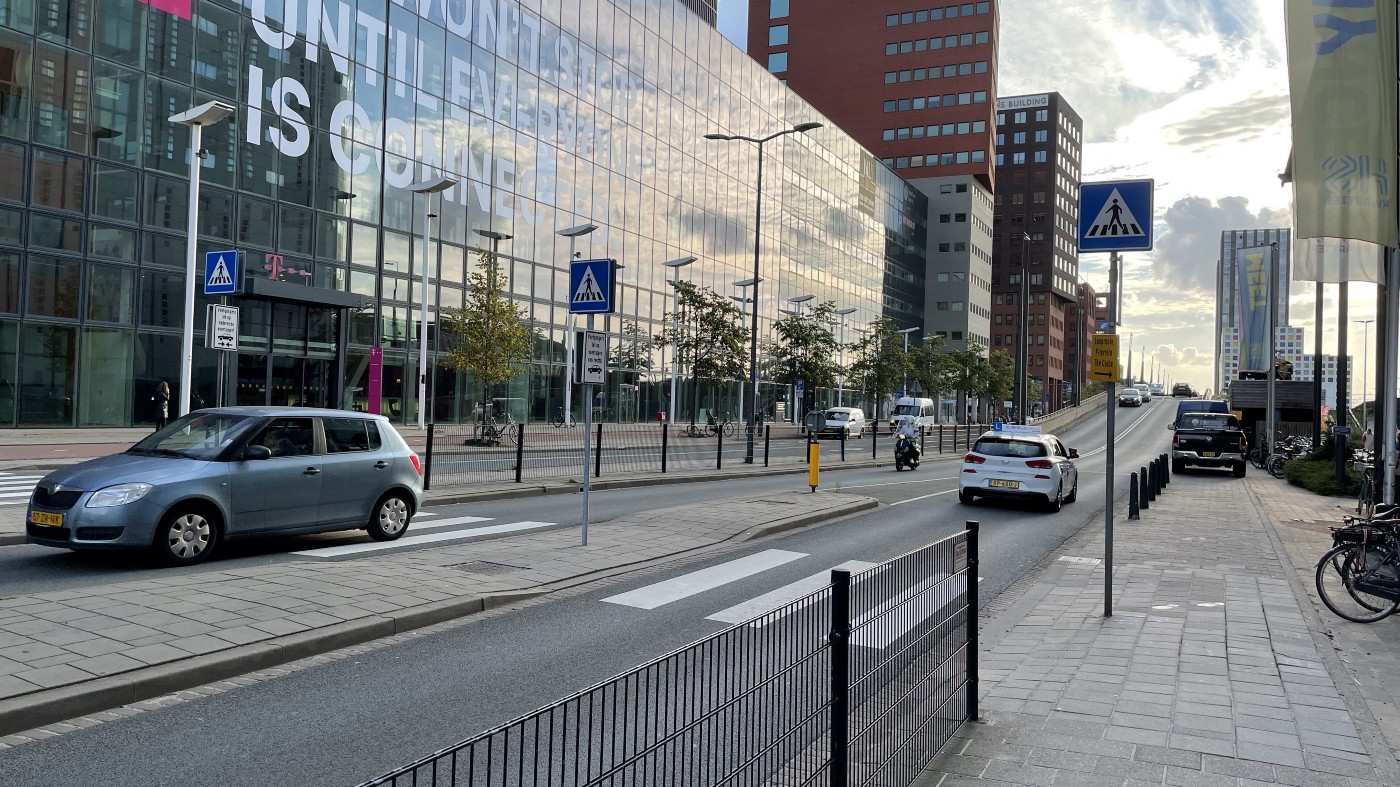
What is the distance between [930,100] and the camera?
10100cm

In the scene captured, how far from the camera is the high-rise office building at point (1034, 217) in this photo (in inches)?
5315

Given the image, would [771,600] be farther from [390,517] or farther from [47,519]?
[47,519]

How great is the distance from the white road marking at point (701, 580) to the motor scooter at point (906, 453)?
17.1m

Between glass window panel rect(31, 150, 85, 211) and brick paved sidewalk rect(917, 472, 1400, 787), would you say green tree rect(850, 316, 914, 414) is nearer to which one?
glass window panel rect(31, 150, 85, 211)

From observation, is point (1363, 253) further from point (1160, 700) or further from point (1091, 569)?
point (1160, 700)

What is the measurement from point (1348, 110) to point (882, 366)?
52967mm

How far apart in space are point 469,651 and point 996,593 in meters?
5.81

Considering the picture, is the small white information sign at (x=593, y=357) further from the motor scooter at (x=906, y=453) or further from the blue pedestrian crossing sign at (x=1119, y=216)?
the motor scooter at (x=906, y=453)

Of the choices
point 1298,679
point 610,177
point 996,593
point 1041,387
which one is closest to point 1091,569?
point 996,593

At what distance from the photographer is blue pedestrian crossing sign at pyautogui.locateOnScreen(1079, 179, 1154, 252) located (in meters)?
8.56

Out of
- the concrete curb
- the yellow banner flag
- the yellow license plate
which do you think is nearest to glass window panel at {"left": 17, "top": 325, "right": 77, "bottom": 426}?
the yellow license plate

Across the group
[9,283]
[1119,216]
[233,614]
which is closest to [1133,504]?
[1119,216]

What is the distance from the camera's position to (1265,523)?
1672 centimetres

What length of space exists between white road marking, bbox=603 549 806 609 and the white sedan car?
7.90 metres
